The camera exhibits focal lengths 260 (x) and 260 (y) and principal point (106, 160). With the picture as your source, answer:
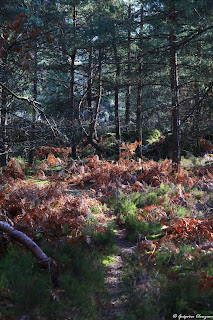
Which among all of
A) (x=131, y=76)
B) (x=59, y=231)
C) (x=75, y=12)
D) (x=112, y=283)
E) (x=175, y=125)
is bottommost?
(x=112, y=283)

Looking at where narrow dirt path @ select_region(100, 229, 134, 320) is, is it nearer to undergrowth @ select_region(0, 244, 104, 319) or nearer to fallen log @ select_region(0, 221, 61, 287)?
undergrowth @ select_region(0, 244, 104, 319)

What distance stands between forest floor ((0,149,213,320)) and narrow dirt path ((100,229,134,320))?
0.01 metres

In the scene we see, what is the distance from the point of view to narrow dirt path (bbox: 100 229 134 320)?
10.5 ft

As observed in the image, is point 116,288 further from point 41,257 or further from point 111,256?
point 41,257

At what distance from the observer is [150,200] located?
7.36 m

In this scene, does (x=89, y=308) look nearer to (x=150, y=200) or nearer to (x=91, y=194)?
(x=150, y=200)

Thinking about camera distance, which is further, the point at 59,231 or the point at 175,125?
the point at 175,125

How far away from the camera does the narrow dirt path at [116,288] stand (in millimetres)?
3201

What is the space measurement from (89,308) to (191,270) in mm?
1719

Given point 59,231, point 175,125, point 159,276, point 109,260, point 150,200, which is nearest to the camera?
point 159,276

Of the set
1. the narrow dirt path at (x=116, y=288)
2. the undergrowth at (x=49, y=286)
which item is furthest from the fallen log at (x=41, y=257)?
the narrow dirt path at (x=116, y=288)

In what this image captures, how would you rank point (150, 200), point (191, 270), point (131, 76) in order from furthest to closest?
point (131, 76) → point (150, 200) → point (191, 270)

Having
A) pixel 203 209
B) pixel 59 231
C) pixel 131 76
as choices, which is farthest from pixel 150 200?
pixel 131 76

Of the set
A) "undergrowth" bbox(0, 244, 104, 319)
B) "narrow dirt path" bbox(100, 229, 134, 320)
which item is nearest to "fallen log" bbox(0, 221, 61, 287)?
"undergrowth" bbox(0, 244, 104, 319)
